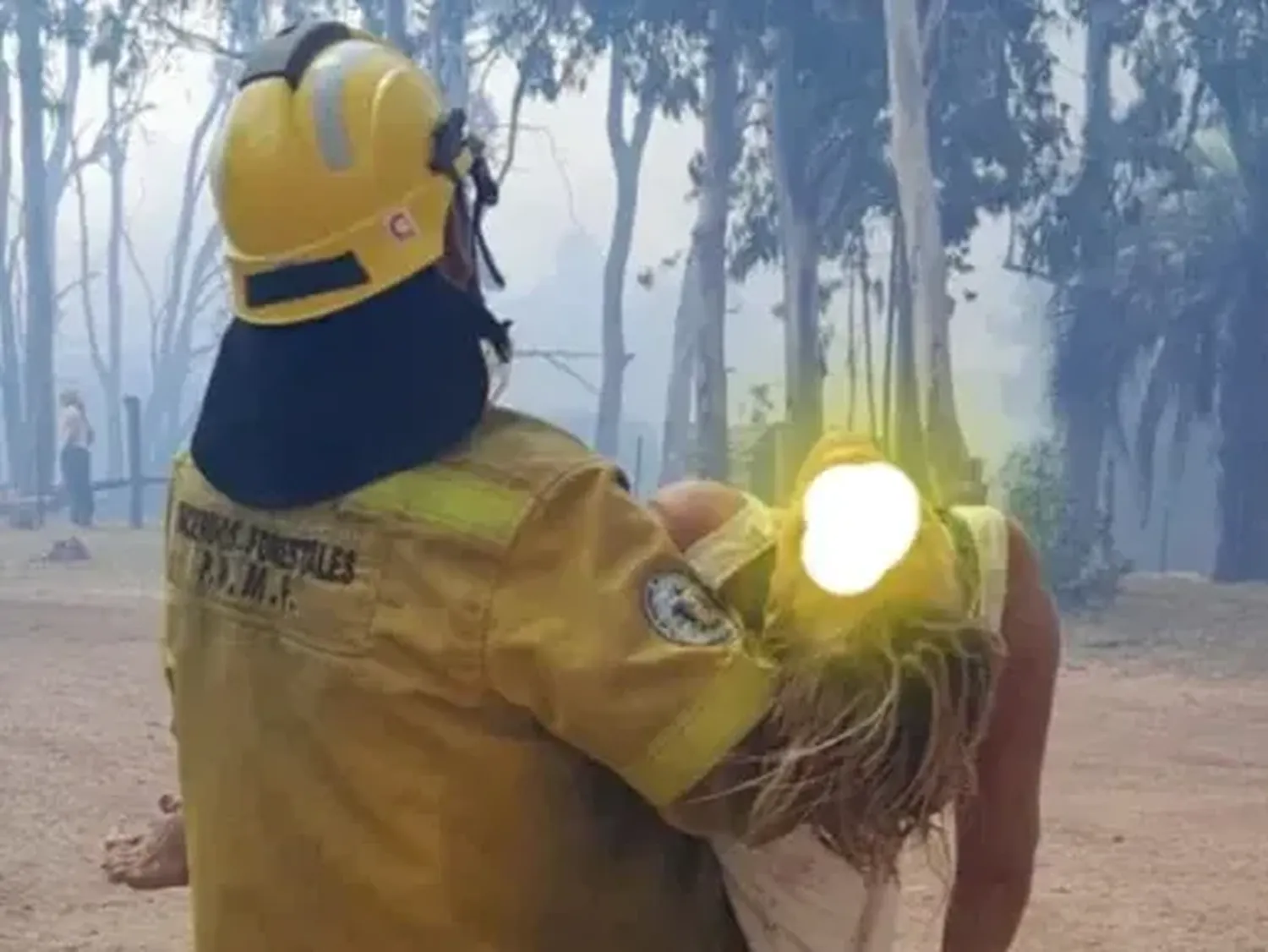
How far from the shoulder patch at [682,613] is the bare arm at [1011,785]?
126 millimetres

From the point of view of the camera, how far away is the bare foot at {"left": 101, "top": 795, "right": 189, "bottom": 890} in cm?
109

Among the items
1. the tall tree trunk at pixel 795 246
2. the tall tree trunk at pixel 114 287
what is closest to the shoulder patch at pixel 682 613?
the tall tree trunk at pixel 795 246

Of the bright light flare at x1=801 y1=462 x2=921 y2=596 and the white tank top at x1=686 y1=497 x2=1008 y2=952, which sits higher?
the bright light flare at x1=801 y1=462 x2=921 y2=596

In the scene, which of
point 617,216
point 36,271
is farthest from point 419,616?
point 36,271

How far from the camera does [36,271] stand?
45.9ft

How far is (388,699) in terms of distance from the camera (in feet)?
2.84

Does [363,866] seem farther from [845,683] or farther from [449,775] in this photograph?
[845,683]

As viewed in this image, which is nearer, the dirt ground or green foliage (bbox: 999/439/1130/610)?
the dirt ground

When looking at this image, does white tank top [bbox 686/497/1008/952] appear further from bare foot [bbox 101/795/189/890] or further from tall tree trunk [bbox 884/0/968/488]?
tall tree trunk [bbox 884/0/968/488]

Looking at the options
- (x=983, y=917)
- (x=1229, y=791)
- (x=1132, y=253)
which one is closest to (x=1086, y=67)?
(x=1132, y=253)

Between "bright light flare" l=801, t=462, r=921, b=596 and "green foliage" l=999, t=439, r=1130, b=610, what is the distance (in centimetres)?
735

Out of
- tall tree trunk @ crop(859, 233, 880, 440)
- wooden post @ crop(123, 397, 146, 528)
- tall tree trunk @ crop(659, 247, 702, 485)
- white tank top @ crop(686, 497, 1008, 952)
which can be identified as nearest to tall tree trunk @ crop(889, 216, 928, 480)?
tall tree trunk @ crop(859, 233, 880, 440)

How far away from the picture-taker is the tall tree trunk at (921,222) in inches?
331

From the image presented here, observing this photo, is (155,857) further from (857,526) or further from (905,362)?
(905,362)
